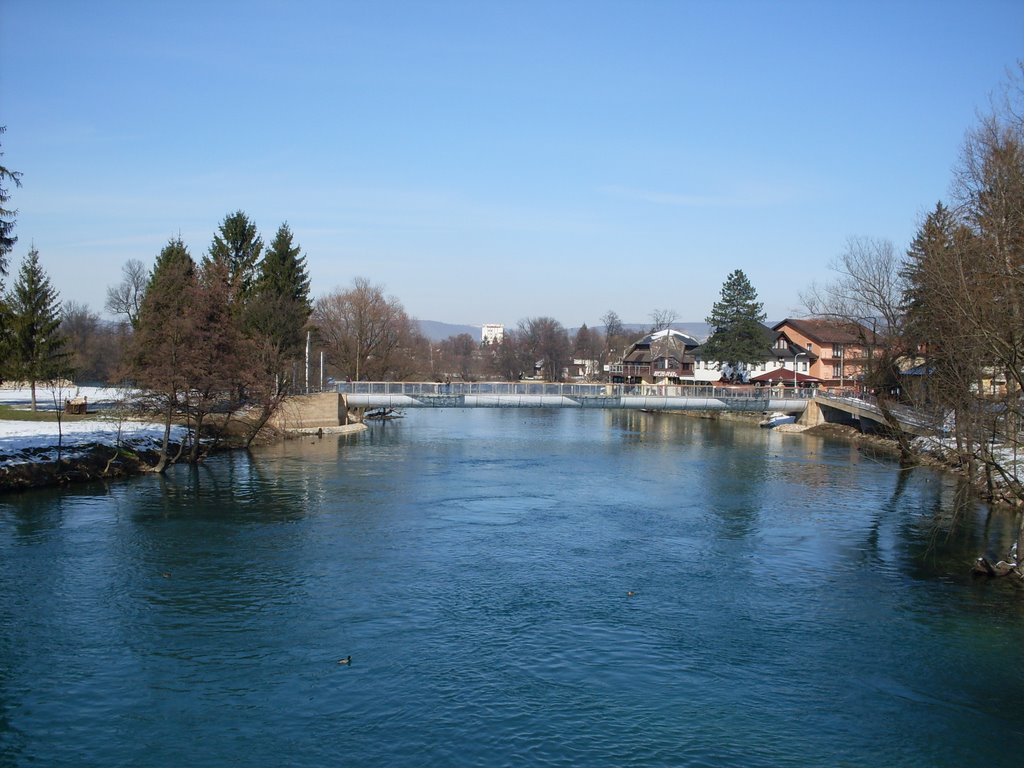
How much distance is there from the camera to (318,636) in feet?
54.7

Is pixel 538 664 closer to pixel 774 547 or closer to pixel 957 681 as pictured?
pixel 957 681

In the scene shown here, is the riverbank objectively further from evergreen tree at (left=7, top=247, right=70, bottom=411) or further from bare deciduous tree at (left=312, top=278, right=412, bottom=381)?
bare deciduous tree at (left=312, top=278, right=412, bottom=381)

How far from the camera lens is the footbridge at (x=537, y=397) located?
55375 mm

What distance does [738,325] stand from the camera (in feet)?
253

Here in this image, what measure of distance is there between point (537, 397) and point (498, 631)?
40044 millimetres

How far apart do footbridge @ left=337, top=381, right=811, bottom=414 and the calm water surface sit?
75.1 ft

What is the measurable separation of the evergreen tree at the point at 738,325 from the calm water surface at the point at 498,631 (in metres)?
45.0

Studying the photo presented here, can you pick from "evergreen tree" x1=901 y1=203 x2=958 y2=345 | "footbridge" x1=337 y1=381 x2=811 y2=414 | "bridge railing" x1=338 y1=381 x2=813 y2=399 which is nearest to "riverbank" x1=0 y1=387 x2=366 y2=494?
"footbridge" x1=337 y1=381 x2=811 y2=414

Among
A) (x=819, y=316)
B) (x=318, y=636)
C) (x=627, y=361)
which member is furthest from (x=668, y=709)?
(x=627, y=361)

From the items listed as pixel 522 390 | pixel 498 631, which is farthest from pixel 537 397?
pixel 498 631

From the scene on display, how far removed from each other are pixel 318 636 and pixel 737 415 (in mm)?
61528

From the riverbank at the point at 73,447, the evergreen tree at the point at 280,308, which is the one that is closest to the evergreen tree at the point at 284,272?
the evergreen tree at the point at 280,308

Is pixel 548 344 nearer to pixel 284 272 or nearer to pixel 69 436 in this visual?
pixel 284 272

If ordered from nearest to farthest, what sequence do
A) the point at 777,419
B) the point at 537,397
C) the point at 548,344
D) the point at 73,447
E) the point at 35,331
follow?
the point at 73,447 → the point at 35,331 → the point at 537,397 → the point at 777,419 → the point at 548,344
